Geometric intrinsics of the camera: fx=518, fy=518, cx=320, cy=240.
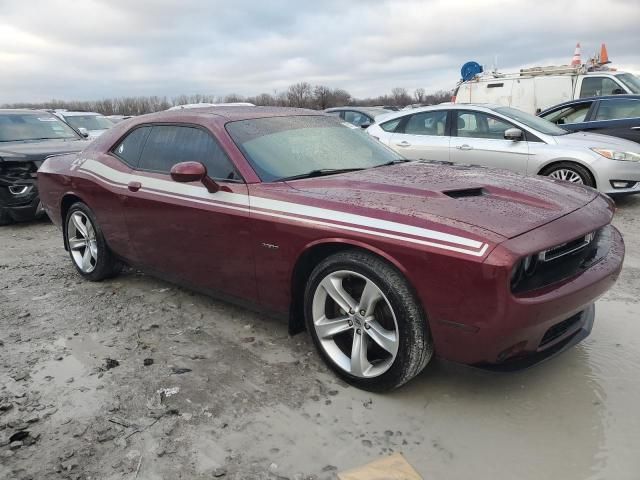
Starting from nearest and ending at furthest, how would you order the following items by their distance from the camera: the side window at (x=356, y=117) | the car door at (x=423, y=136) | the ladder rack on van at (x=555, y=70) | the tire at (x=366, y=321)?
the tire at (x=366, y=321), the car door at (x=423, y=136), the ladder rack on van at (x=555, y=70), the side window at (x=356, y=117)

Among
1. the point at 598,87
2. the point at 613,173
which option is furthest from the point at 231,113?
the point at 598,87

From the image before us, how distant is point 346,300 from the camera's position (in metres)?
2.82

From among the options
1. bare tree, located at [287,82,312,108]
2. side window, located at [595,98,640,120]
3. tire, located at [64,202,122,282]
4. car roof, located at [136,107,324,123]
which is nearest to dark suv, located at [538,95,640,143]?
side window, located at [595,98,640,120]

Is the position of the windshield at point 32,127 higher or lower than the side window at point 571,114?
higher

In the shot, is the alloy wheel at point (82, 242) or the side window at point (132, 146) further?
the alloy wheel at point (82, 242)

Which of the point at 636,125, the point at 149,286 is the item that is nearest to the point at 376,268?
the point at 149,286

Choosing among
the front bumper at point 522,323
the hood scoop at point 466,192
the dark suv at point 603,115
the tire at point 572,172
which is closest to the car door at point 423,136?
the tire at point 572,172

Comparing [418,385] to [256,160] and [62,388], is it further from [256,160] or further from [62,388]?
[62,388]

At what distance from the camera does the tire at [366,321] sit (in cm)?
255

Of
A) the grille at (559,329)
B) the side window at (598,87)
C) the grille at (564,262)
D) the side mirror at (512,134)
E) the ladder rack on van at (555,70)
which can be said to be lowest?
the grille at (559,329)

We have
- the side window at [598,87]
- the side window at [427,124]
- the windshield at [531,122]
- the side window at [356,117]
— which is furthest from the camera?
the side window at [356,117]

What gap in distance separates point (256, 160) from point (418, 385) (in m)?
1.69

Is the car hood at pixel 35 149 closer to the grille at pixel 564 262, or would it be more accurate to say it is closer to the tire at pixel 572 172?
the tire at pixel 572 172

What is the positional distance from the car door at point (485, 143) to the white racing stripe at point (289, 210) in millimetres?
4981
